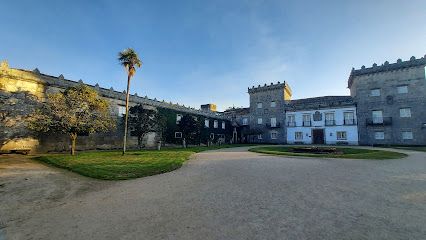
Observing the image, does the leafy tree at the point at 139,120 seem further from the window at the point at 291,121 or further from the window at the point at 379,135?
the window at the point at 379,135

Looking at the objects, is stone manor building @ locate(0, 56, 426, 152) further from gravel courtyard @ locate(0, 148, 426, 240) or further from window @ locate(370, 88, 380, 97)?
gravel courtyard @ locate(0, 148, 426, 240)

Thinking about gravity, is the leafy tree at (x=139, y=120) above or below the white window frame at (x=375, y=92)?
below

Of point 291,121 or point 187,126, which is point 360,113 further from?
point 187,126

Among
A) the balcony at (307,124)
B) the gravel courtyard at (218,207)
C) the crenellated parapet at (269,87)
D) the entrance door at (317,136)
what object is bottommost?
the gravel courtyard at (218,207)

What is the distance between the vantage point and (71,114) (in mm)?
18016

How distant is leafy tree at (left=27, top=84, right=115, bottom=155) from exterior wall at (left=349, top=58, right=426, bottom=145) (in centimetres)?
3829

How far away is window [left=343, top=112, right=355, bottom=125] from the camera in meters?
36.9

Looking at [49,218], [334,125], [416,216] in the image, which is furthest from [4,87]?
[334,125]

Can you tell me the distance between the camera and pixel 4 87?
17844 mm

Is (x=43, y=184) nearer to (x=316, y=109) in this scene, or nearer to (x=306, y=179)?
(x=306, y=179)

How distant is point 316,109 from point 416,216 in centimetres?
3867

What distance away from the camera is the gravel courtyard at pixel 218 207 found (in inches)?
175

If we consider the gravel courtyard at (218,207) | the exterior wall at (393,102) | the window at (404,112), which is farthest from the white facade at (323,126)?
the gravel courtyard at (218,207)

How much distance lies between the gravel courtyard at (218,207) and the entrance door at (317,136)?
103 feet
